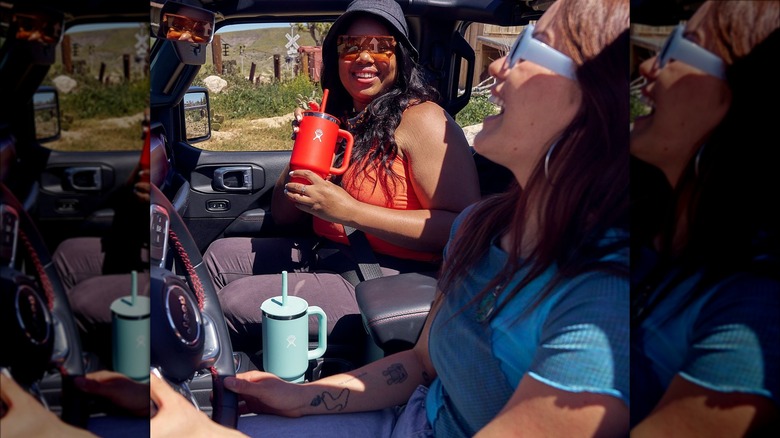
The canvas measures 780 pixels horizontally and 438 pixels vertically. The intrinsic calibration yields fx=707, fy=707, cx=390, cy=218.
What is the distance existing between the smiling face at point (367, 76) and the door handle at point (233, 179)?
909 millimetres

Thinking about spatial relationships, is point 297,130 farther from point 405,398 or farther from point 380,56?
point 405,398

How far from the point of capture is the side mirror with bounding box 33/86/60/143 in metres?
0.57

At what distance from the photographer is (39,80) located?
1.86 ft

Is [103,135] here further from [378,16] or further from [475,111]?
[378,16]

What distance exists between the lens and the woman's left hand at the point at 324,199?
5.19 feet

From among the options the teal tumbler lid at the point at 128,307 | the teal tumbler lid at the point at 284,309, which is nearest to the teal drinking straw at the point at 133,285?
the teal tumbler lid at the point at 128,307

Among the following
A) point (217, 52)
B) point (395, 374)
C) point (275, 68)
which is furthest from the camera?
point (275, 68)

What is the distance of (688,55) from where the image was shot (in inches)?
23.8

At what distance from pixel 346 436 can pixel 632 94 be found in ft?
2.48

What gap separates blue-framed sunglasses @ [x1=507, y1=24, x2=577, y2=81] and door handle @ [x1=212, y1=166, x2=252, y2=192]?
179 centimetres

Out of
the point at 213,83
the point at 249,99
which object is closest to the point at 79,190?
the point at 213,83

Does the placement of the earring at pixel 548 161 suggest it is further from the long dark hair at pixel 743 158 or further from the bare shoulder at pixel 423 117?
the bare shoulder at pixel 423 117

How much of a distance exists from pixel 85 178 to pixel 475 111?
79cm

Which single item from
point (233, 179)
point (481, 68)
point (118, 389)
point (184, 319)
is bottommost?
point (233, 179)
